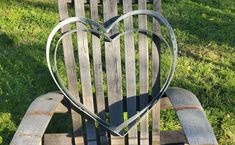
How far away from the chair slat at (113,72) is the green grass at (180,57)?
0.99m

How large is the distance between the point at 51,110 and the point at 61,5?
689 mm

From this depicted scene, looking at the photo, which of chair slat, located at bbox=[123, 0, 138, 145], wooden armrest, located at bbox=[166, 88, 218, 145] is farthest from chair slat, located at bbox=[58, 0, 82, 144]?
wooden armrest, located at bbox=[166, 88, 218, 145]

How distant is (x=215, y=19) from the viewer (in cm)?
567

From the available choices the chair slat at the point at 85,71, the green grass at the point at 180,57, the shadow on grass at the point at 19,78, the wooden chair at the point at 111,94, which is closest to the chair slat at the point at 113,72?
the wooden chair at the point at 111,94

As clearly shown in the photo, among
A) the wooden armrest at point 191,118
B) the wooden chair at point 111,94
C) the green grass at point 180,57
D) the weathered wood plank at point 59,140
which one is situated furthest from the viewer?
the green grass at point 180,57

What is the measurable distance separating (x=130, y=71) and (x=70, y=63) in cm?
42

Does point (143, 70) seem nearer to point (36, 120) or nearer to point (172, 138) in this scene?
point (172, 138)

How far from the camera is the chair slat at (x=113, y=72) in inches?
107

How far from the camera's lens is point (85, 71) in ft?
9.31

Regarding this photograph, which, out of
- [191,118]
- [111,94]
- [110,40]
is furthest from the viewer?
[111,94]

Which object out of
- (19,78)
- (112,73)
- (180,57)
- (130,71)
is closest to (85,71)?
(112,73)

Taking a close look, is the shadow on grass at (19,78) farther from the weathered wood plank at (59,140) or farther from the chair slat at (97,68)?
the chair slat at (97,68)

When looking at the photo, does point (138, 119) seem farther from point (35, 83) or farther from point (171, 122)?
point (35, 83)

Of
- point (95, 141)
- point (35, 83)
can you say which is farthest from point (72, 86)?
point (35, 83)
